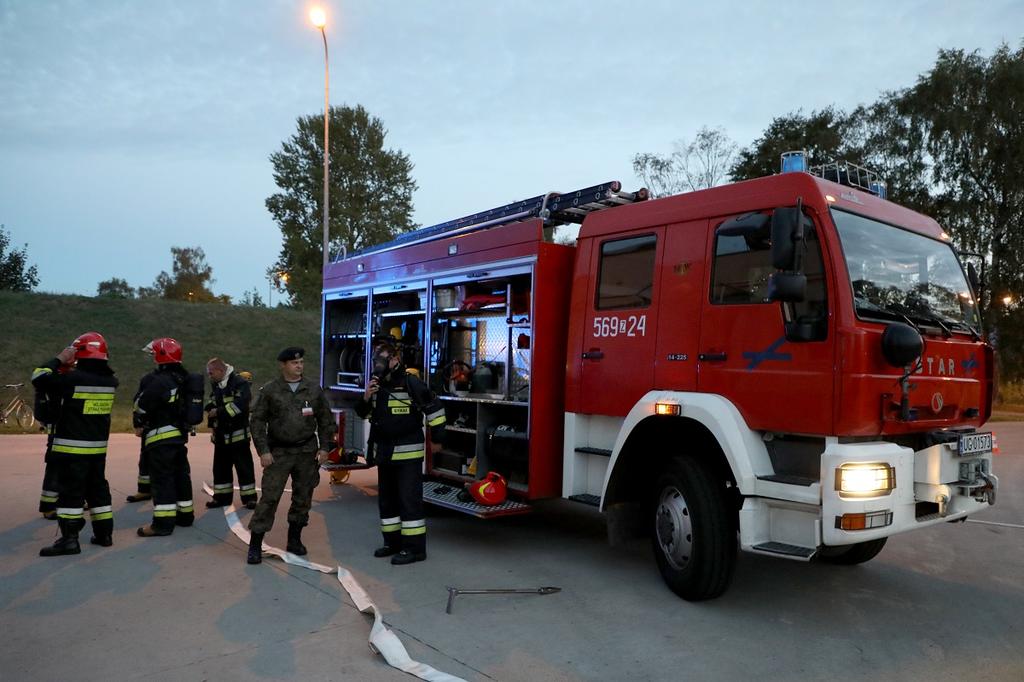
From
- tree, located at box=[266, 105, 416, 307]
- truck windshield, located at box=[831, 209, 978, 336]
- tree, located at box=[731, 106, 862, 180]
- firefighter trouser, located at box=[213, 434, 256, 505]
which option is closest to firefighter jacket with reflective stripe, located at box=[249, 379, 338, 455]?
firefighter trouser, located at box=[213, 434, 256, 505]

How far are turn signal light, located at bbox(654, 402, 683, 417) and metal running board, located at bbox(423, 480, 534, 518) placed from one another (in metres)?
1.57

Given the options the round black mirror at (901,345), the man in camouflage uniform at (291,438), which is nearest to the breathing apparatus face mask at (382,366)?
the man in camouflage uniform at (291,438)

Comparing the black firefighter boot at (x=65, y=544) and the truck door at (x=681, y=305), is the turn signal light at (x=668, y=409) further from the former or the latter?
the black firefighter boot at (x=65, y=544)

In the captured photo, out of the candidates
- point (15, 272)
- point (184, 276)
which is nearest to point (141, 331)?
point (15, 272)

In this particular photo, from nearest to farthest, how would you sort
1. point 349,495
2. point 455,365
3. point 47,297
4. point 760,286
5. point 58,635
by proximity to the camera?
point 58,635 → point 760,286 → point 455,365 → point 349,495 → point 47,297

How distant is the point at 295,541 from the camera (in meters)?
5.93

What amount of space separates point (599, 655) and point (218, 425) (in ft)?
16.6

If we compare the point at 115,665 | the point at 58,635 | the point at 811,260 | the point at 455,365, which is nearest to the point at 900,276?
the point at 811,260

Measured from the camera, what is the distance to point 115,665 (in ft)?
12.3

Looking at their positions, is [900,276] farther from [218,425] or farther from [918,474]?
[218,425]

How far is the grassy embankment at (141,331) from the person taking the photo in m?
23.1

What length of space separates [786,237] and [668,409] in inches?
52.8

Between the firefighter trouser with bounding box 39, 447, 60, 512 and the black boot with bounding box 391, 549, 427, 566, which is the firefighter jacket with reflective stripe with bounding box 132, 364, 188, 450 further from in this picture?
the black boot with bounding box 391, 549, 427, 566

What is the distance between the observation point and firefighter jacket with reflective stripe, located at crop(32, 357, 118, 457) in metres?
5.93
